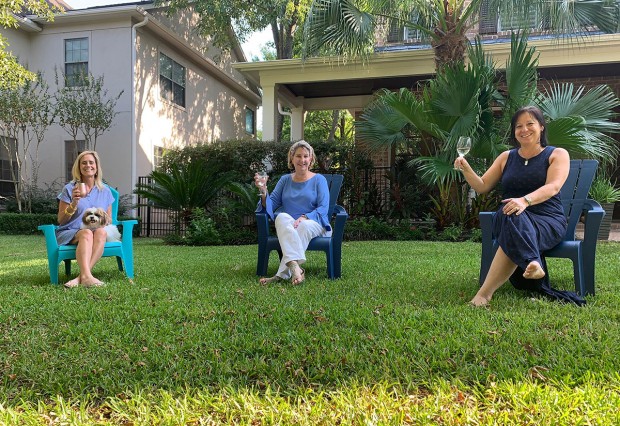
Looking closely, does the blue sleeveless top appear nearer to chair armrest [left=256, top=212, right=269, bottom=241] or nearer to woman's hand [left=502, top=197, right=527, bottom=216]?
woman's hand [left=502, top=197, right=527, bottom=216]

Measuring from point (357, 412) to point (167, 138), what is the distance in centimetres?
1372

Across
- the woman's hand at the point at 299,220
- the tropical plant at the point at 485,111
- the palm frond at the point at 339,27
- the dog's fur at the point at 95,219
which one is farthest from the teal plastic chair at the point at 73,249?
the palm frond at the point at 339,27

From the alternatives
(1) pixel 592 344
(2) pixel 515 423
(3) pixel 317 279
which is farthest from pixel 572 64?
(2) pixel 515 423

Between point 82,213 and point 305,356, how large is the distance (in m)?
2.79

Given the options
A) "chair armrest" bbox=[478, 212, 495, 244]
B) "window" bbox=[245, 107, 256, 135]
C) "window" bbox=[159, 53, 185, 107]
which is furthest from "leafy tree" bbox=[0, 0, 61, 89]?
"window" bbox=[245, 107, 256, 135]

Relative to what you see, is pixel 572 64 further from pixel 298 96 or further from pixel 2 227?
pixel 2 227

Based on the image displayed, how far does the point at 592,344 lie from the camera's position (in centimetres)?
220

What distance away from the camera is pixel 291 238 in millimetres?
3926

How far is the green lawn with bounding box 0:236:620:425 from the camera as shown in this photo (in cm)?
169

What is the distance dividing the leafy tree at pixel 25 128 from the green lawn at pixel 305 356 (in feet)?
30.4

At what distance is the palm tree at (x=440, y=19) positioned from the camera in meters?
7.38

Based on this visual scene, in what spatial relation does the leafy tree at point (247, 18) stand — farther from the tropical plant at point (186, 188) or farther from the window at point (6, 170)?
the window at point (6, 170)

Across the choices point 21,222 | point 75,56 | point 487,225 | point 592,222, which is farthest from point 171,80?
point 592,222

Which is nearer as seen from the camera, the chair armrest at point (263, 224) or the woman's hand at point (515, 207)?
the woman's hand at point (515, 207)
